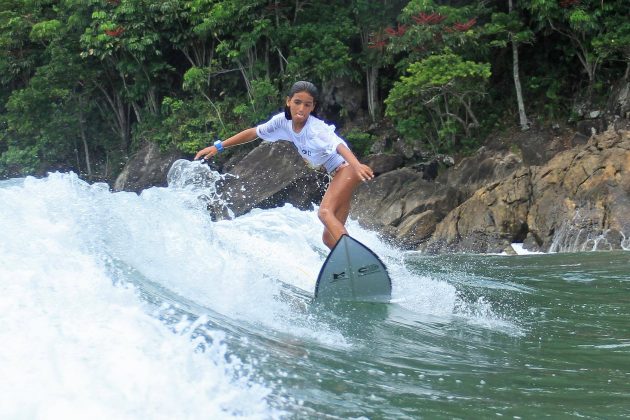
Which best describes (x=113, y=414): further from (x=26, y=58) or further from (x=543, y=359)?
(x=26, y=58)

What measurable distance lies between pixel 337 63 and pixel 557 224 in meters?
9.00

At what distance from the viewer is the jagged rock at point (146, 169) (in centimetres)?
2298

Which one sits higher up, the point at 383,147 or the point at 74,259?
the point at 383,147

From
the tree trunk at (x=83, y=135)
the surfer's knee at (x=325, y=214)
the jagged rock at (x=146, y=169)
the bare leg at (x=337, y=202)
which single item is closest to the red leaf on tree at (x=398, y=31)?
the jagged rock at (x=146, y=169)

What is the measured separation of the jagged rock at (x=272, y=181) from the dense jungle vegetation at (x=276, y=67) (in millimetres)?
1511

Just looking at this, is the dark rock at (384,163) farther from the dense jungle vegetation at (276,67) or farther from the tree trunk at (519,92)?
the tree trunk at (519,92)

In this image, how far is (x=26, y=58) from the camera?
26500 millimetres

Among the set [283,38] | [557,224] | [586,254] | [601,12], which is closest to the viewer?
[586,254]

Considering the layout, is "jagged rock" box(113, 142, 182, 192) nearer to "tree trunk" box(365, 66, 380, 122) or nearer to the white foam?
"tree trunk" box(365, 66, 380, 122)

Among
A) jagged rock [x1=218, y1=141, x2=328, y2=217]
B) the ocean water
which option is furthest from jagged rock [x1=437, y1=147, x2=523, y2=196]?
the ocean water

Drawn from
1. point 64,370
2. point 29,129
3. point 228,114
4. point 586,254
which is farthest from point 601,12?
point 29,129

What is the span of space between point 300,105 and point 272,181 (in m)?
13.1

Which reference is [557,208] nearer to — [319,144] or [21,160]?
[319,144]

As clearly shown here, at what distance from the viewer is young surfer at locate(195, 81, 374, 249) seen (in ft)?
18.9
